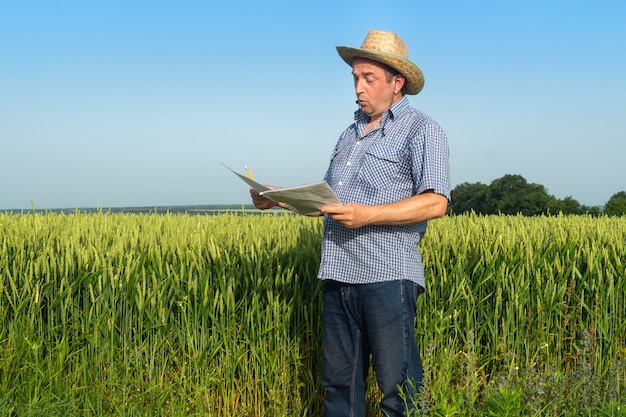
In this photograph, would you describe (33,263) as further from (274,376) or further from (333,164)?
(333,164)

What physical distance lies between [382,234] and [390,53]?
902 mm

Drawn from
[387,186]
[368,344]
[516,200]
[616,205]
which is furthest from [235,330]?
[516,200]

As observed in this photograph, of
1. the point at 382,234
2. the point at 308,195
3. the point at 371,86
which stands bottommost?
the point at 382,234

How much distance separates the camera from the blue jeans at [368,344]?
301 centimetres

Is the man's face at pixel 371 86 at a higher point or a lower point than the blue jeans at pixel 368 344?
higher

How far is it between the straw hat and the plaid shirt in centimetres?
19

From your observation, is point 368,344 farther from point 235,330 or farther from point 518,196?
point 518,196

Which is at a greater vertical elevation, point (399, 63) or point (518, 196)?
point (399, 63)

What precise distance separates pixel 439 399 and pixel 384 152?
1.43 meters

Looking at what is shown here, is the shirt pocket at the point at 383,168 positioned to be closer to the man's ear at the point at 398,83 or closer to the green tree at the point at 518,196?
the man's ear at the point at 398,83

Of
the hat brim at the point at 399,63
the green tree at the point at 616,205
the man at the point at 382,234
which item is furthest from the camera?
the green tree at the point at 616,205

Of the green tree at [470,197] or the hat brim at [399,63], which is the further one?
the green tree at [470,197]

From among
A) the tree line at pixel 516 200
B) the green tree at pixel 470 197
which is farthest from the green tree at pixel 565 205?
the green tree at pixel 470 197

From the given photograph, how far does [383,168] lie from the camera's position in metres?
3.07
